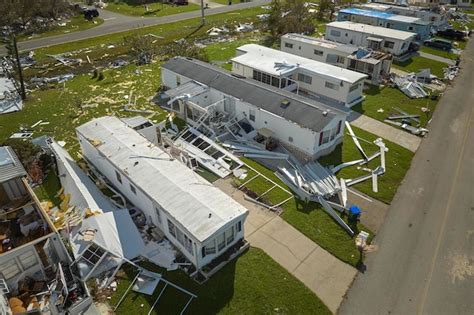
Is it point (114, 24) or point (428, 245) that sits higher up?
point (114, 24)

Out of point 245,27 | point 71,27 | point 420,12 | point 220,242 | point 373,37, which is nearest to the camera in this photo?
point 220,242

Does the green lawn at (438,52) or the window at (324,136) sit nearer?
the window at (324,136)

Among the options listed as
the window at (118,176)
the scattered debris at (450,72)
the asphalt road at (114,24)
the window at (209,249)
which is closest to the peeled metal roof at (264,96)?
the window at (209,249)

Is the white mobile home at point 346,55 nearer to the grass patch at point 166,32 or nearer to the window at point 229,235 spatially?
the grass patch at point 166,32

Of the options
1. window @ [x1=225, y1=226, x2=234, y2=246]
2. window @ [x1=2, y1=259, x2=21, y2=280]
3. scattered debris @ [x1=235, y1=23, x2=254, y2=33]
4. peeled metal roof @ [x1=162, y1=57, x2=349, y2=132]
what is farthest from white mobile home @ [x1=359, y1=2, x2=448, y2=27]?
window @ [x1=2, y1=259, x2=21, y2=280]

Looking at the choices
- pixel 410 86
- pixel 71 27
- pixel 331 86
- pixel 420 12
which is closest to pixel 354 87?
pixel 331 86

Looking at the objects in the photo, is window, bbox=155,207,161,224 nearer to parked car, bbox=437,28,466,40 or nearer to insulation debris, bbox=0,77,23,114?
insulation debris, bbox=0,77,23,114

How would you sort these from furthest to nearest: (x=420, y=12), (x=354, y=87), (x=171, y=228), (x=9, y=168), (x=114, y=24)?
(x=114, y=24), (x=420, y=12), (x=354, y=87), (x=9, y=168), (x=171, y=228)

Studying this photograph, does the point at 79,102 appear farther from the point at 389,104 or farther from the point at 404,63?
the point at 404,63
